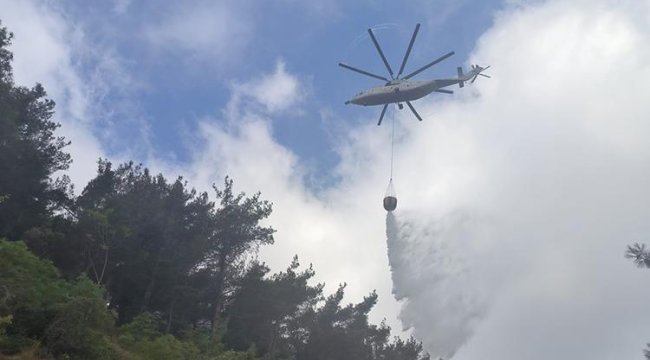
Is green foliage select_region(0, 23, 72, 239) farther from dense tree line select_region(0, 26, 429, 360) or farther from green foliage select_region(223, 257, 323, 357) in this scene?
green foliage select_region(223, 257, 323, 357)

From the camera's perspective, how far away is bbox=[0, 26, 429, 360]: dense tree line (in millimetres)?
41125

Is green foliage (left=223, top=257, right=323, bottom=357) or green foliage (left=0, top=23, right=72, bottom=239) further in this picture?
green foliage (left=223, top=257, right=323, bottom=357)

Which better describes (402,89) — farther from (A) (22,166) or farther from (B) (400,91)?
(A) (22,166)

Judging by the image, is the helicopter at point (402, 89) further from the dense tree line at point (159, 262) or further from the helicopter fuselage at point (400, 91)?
the dense tree line at point (159, 262)

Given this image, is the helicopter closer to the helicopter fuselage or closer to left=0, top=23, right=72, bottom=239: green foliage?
the helicopter fuselage

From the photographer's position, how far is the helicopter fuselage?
34219mm

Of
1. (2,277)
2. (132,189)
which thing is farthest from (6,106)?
(2,277)

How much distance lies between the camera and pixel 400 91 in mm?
34188

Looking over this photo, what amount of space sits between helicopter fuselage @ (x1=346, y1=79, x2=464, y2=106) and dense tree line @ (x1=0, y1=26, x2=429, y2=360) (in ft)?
51.5

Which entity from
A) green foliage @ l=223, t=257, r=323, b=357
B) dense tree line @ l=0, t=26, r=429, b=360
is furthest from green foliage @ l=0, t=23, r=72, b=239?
green foliage @ l=223, t=257, r=323, b=357

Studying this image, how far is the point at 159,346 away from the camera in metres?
30.3

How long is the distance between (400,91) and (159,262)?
81.5 ft

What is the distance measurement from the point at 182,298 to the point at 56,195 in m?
12.4

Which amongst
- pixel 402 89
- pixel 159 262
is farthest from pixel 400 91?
pixel 159 262
